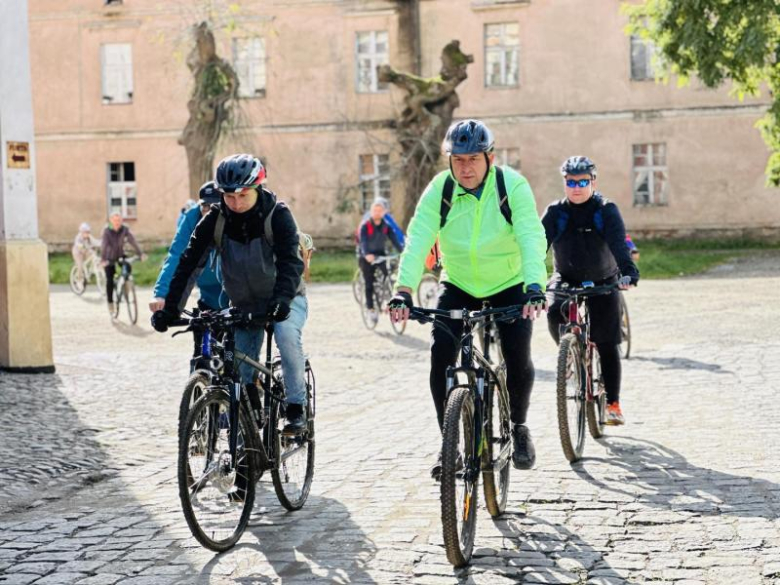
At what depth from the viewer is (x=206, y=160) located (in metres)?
35.7

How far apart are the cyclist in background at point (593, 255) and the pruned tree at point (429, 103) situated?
25.9 metres

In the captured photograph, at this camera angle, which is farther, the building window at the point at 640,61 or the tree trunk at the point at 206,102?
the building window at the point at 640,61

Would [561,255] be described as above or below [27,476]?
above

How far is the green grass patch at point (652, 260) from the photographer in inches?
1228

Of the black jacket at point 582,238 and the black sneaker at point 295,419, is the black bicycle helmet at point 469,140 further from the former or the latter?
the black jacket at point 582,238

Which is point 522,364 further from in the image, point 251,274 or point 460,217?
point 251,274

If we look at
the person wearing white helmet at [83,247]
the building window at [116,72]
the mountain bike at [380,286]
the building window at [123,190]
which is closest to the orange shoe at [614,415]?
the mountain bike at [380,286]

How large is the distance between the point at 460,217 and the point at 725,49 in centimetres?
2234

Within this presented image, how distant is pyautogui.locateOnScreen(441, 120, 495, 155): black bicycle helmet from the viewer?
254 inches

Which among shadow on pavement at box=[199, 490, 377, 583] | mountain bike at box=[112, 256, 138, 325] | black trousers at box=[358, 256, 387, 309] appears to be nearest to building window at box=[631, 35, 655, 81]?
black trousers at box=[358, 256, 387, 309]

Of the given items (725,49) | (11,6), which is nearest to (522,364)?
(11,6)

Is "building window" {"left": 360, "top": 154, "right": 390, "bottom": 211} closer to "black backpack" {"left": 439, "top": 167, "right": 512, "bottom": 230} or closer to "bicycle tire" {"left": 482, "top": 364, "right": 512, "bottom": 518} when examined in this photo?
"bicycle tire" {"left": 482, "top": 364, "right": 512, "bottom": 518}

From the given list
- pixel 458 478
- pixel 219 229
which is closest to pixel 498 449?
pixel 458 478

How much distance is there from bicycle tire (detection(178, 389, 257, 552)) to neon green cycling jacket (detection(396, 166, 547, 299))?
3.49 ft
